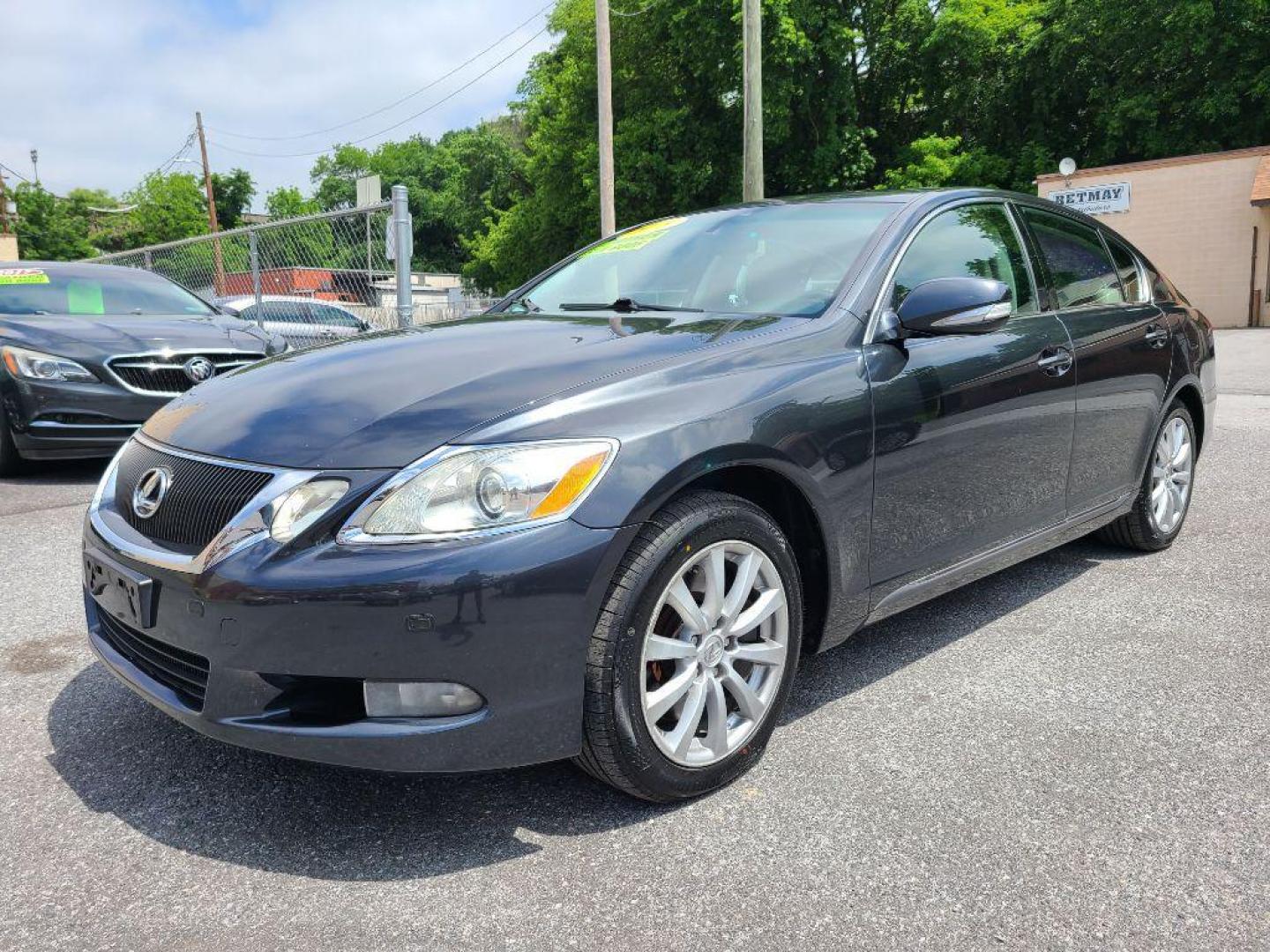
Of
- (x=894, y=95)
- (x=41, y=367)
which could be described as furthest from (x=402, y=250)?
(x=894, y=95)

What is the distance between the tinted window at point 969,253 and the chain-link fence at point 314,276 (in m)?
5.65

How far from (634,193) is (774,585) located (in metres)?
30.5

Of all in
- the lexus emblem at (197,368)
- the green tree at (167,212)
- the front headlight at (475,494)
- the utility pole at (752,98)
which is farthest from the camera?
the green tree at (167,212)

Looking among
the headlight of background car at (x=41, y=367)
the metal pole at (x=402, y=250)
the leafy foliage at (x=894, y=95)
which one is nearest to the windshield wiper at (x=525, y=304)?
the headlight of background car at (x=41, y=367)

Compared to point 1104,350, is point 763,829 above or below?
below

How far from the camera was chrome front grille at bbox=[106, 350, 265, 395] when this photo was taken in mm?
6285

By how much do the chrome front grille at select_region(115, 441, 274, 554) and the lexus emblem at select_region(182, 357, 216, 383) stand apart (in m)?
4.14

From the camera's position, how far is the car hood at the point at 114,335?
6.29 m

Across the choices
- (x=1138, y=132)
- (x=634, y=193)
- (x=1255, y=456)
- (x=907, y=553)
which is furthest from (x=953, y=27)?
(x=907, y=553)

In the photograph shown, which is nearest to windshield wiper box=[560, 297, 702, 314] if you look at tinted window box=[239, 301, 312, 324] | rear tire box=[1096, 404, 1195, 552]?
rear tire box=[1096, 404, 1195, 552]

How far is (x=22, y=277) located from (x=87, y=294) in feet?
1.41

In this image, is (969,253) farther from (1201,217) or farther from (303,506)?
(1201,217)

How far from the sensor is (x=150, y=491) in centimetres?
251

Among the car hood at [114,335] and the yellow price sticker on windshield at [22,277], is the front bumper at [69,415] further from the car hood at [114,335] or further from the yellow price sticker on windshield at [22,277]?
the yellow price sticker on windshield at [22,277]
